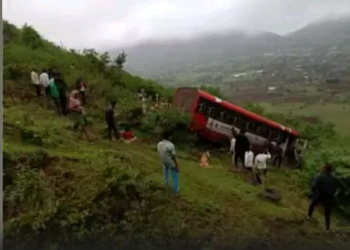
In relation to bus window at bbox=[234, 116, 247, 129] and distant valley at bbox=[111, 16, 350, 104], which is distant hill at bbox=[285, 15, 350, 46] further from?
bus window at bbox=[234, 116, 247, 129]

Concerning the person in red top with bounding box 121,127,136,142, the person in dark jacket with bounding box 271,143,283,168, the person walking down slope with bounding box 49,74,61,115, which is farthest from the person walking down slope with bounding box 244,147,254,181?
the person walking down slope with bounding box 49,74,61,115

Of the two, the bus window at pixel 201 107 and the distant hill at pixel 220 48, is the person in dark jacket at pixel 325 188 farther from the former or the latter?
the distant hill at pixel 220 48

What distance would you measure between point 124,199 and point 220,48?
64727 millimetres

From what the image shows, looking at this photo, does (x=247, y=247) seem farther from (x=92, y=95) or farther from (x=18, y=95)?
(x=92, y=95)

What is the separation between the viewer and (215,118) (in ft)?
48.5

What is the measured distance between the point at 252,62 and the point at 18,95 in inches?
1557

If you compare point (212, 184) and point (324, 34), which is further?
point (324, 34)

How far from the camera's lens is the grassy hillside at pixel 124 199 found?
6.83m

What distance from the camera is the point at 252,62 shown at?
171 ft

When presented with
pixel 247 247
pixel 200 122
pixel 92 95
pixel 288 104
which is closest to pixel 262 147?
pixel 200 122

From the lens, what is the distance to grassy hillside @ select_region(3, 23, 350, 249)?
Result: 22.4 feet

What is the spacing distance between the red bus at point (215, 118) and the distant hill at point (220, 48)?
1496cm

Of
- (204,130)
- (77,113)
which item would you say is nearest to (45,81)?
(77,113)

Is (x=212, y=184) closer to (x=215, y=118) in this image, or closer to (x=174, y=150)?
(x=174, y=150)
